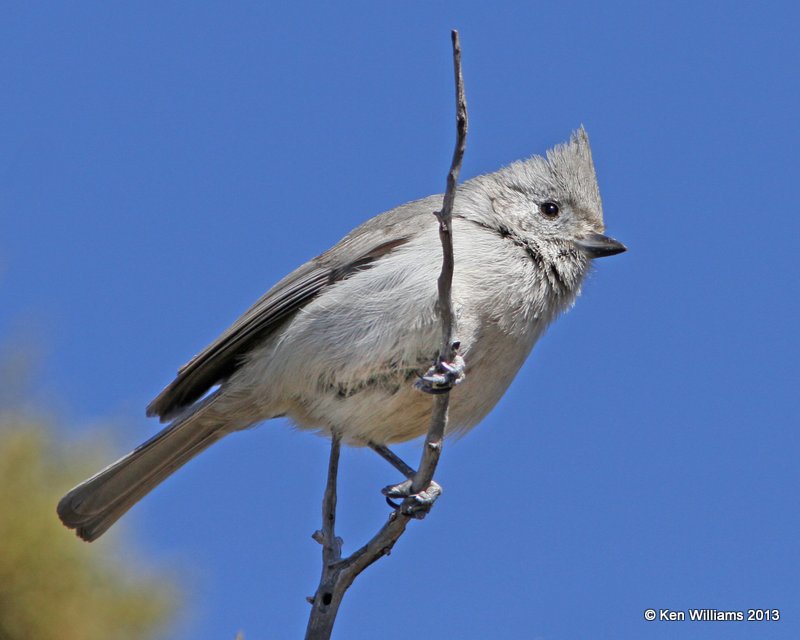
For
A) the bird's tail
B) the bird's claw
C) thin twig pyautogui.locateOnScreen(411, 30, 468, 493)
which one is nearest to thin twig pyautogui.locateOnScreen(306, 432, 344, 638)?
thin twig pyautogui.locateOnScreen(411, 30, 468, 493)

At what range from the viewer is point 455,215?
5215mm

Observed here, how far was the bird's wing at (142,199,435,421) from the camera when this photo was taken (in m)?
5.16

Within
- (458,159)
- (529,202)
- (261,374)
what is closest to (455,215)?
(529,202)

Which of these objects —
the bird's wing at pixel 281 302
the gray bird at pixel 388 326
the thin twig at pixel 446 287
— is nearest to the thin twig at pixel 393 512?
the thin twig at pixel 446 287

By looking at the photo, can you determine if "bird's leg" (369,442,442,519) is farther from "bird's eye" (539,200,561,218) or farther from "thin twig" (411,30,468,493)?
"bird's eye" (539,200,561,218)

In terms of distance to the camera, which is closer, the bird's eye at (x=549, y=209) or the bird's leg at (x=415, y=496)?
the bird's leg at (x=415, y=496)

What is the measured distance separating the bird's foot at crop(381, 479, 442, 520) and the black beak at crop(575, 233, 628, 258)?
1.43m

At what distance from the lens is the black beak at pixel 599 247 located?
5.29 metres

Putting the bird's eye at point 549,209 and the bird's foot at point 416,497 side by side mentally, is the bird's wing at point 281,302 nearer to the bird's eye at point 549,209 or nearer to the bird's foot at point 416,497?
the bird's eye at point 549,209

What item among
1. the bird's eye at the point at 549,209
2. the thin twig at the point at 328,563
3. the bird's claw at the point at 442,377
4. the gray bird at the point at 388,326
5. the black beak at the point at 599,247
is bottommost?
the thin twig at the point at 328,563

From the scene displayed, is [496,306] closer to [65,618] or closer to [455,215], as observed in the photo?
[455,215]

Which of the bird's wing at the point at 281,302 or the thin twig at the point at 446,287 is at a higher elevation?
the bird's wing at the point at 281,302

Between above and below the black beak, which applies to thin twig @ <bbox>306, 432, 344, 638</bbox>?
below

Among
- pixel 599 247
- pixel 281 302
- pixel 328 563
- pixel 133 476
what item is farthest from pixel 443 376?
pixel 133 476
